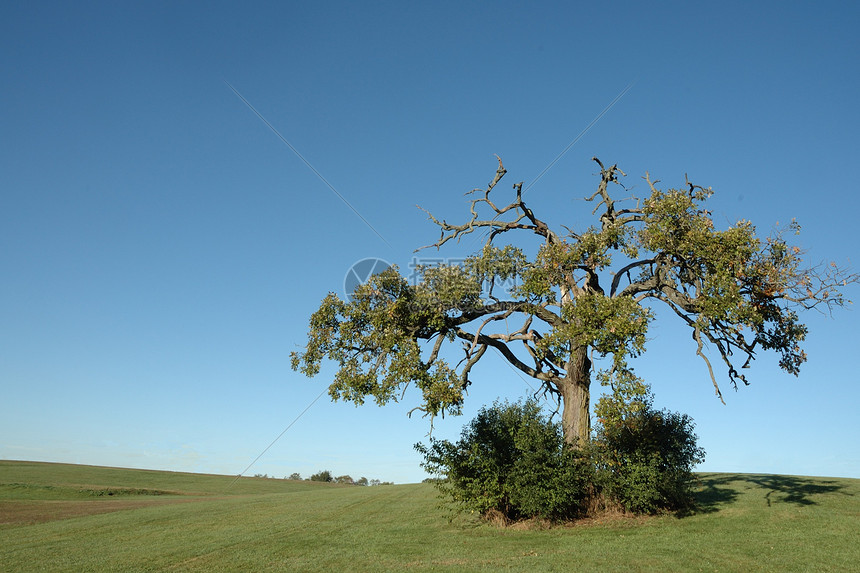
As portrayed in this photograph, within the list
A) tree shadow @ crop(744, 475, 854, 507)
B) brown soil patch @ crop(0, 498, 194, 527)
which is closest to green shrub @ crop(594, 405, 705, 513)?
tree shadow @ crop(744, 475, 854, 507)

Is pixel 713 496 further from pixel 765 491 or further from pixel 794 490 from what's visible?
pixel 794 490

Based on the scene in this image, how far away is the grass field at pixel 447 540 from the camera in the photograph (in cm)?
1548

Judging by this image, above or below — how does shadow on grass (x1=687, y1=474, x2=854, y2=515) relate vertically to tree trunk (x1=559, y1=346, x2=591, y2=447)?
below

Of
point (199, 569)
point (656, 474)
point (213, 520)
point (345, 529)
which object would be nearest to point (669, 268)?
point (656, 474)

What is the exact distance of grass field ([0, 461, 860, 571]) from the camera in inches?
609

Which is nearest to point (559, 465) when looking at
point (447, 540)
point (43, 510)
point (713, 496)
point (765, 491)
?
point (447, 540)

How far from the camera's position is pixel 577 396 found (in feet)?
77.2

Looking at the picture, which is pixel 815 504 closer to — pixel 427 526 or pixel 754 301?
pixel 754 301

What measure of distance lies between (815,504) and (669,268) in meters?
11.5

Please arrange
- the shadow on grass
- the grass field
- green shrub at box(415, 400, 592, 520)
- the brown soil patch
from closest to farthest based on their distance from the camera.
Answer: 1. the grass field
2. green shrub at box(415, 400, 592, 520)
3. the shadow on grass
4. the brown soil patch

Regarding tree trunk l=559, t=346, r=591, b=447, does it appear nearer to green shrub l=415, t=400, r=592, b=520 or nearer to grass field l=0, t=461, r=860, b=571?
green shrub l=415, t=400, r=592, b=520

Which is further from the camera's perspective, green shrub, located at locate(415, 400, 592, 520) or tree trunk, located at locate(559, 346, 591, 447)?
tree trunk, located at locate(559, 346, 591, 447)

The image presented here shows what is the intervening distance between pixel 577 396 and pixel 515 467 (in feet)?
13.8

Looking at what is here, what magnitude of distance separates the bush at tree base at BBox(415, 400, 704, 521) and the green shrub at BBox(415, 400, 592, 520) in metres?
0.04
